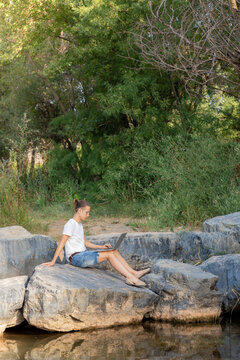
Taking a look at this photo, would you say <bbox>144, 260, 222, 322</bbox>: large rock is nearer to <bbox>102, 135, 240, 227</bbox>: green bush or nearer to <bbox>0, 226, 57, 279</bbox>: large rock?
<bbox>0, 226, 57, 279</bbox>: large rock

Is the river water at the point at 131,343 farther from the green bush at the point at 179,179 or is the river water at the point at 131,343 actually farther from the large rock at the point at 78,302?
the green bush at the point at 179,179

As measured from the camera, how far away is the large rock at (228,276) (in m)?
5.70

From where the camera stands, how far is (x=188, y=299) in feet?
18.0

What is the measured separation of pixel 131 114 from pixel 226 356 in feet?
26.6

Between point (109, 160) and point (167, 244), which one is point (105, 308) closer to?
point (167, 244)

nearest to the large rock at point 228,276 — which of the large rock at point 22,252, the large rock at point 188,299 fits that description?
the large rock at point 188,299

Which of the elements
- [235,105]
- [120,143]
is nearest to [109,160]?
[120,143]

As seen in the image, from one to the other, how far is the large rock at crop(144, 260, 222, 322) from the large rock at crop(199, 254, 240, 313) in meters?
0.23

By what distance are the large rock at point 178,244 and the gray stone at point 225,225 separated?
0.11m

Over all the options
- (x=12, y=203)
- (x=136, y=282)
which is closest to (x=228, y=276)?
(x=136, y=282)

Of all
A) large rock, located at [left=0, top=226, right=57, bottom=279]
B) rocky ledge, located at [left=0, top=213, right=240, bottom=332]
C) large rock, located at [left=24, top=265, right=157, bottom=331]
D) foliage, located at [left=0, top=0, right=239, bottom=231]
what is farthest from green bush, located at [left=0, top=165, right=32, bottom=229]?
large rock, located at [left=24, top=265, right=157, bottom=331]

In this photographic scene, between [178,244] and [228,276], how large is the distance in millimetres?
1081

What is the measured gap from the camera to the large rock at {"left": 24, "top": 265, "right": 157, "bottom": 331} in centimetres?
498

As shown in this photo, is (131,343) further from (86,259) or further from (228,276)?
(228,276)
